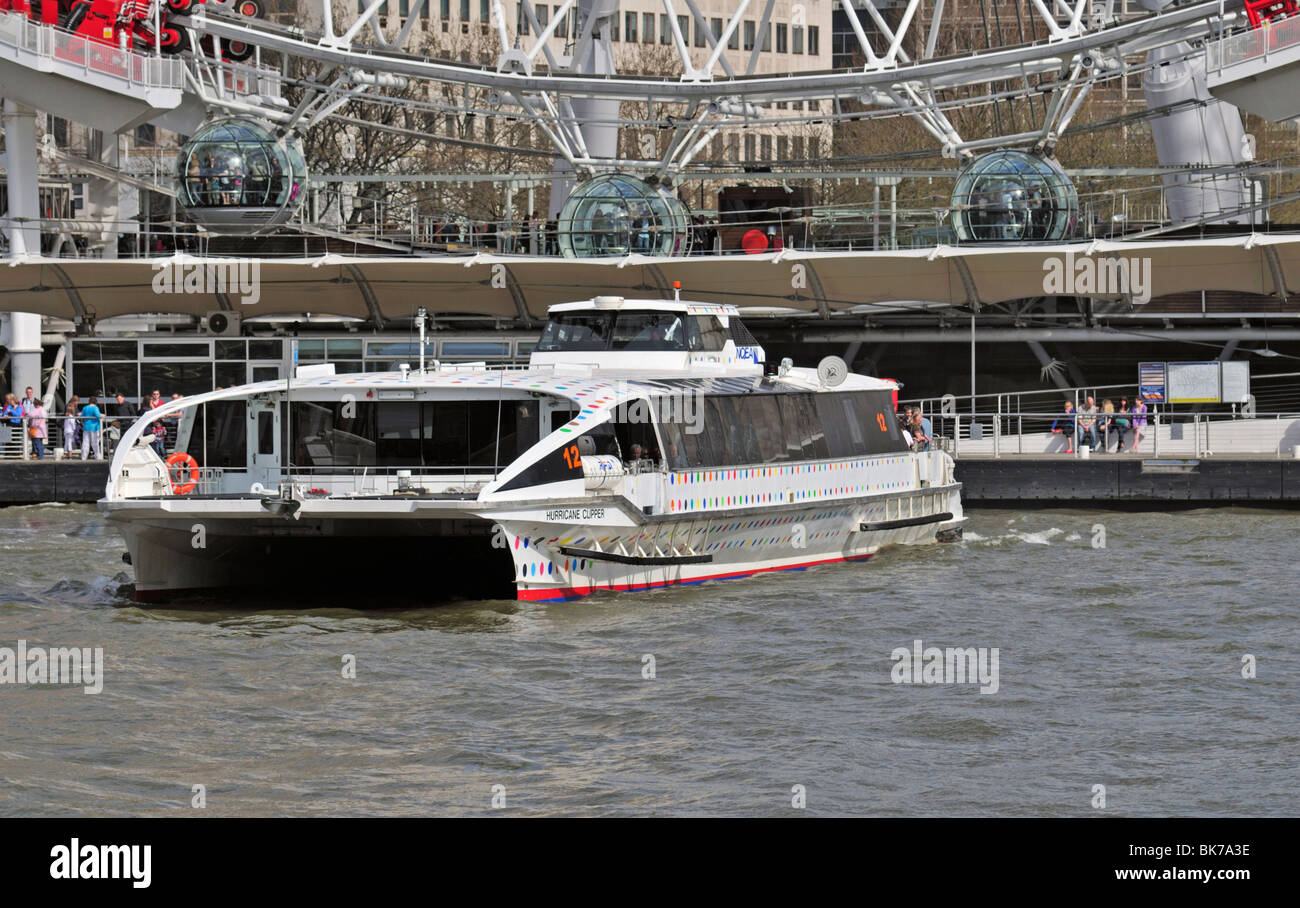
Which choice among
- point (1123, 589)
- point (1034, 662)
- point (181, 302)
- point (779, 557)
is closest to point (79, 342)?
point (181, 302)

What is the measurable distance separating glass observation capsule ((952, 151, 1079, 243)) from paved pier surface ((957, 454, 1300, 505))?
36.3 ft

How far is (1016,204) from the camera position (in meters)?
50.2

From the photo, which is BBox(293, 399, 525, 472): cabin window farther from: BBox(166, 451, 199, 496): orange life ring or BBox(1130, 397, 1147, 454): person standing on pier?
BBox(1130, 397, 1147, 454): person standing on pier

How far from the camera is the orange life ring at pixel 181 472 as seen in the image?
2434 centimetres

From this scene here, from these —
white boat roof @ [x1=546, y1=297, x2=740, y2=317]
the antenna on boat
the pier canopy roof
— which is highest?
the pier canopy roof

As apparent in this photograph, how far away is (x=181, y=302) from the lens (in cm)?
5134

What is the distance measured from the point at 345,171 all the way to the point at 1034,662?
53168 millimetres

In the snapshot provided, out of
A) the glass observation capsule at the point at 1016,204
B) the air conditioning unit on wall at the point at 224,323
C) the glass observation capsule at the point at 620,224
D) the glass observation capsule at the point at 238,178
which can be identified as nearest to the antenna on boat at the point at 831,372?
the glass observation capsule at the point at 1016,204

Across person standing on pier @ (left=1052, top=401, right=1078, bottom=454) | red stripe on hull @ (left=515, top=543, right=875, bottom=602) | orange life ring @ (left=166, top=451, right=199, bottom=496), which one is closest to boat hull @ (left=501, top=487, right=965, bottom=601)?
red stripe on hull @ (left=515, top=543, right=875, bottom=602)

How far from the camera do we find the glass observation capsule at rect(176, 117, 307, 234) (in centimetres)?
5269

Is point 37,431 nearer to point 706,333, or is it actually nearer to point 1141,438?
point 706,333

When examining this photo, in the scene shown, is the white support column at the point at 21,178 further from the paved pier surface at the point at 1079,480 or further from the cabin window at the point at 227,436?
the cabin window at the point at 227,436

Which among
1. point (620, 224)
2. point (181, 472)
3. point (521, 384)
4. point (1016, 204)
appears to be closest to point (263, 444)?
point (181, 472)

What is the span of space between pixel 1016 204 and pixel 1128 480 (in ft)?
40.7
